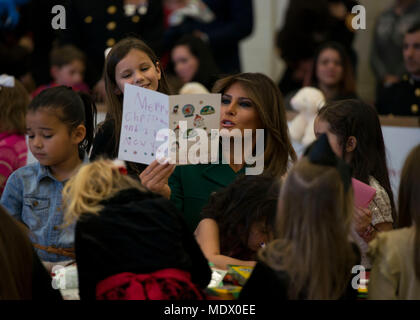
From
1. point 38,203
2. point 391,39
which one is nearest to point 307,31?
point 391,39

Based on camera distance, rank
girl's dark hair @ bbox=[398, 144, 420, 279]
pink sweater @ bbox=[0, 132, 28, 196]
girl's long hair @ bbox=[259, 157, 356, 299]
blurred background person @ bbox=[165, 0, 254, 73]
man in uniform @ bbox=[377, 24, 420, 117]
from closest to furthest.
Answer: girl's long hair @ bbox=[259, 157, 356, 299] → girl's dark hair @ bbox=[398, 144, 420, 279] → pink sweater @ bbox=[0, 132, 28, 196] → man in uniform @ bbox=[377, 24, 420, 117] → blurred background person @ bbox=[165, 0, 254, 73]

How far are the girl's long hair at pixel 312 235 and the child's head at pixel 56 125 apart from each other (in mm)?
1197

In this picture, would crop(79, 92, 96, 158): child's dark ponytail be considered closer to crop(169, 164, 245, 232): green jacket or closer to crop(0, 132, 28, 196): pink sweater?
crop(169, 164, 245, 232): green jacket

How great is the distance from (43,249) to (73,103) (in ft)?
2.29

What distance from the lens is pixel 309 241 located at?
2.14 metres

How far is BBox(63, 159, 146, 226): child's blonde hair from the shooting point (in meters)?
2.25

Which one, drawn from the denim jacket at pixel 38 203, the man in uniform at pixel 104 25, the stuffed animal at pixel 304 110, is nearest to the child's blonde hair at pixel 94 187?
the denim jacket at pixel 38 203

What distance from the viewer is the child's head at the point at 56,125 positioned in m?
2.96

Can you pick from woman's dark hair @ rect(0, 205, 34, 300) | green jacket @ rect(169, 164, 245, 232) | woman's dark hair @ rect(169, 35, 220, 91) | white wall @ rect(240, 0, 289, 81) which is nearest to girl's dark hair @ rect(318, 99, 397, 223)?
green jacket @ rect(169, 164, 245, 232)

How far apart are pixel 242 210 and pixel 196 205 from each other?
2.24 feet

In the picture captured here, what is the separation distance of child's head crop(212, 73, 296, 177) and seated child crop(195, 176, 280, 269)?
65cm

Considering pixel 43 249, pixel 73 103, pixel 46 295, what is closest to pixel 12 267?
pixel 46 295

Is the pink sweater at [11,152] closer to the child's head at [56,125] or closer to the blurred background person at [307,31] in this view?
the child's head at [56,125]

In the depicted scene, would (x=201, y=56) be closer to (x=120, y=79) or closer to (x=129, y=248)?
(x=120, y=79)
